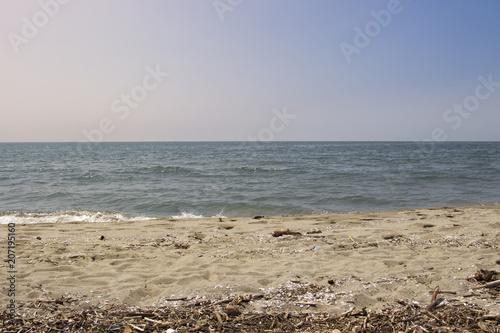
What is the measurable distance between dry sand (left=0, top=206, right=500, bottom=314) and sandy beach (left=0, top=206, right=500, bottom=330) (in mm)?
14

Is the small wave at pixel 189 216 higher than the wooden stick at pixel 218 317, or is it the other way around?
the wooden stick at pixel 218 317

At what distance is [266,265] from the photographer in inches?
178

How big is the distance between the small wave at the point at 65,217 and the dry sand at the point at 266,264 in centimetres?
238

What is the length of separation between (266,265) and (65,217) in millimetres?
8634

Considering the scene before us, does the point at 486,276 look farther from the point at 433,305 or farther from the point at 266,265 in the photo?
A: the point at 266,265

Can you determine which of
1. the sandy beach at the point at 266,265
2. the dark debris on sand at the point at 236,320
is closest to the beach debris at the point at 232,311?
the dark debris on sand at the point at 236,320

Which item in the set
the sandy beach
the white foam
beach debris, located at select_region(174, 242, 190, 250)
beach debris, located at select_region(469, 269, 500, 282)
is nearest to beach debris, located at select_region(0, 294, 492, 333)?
the sandy beach

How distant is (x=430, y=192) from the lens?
44.2ft

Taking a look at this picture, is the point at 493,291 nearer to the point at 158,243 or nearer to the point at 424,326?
the point at 424,326

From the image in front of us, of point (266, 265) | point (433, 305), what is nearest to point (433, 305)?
point (433, 305)

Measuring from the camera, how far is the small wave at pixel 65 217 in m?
9.64

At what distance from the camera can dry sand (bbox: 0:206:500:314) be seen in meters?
3.39

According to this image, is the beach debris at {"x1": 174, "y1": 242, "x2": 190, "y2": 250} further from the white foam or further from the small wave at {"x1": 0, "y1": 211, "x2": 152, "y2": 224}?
the small wave at {"x1": 0, "y1": 211, "x2": 152, "y2": 224}

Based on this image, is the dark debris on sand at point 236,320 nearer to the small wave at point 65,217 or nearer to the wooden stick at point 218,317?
the wooden stick at point 218,317
